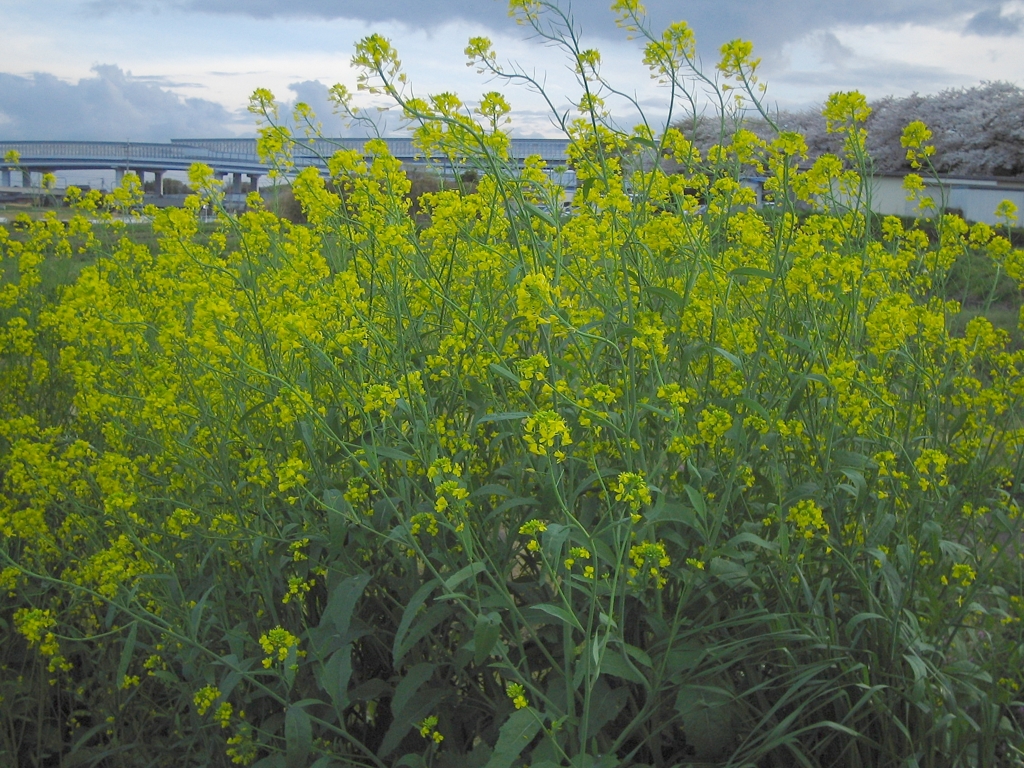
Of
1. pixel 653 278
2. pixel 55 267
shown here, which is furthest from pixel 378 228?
pixel 55 267

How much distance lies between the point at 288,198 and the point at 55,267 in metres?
5.42

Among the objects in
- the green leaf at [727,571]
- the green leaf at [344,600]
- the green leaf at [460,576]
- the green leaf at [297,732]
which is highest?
the green leaf at [460,576]

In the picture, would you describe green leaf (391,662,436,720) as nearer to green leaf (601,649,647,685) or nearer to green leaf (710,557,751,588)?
green leaf (601,649,647,685)

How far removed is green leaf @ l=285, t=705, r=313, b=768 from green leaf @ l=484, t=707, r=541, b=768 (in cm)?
48

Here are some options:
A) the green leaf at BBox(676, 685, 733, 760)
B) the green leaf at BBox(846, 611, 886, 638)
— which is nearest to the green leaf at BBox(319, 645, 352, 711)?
the green leaf at BBox(676, 685, 733, 760)

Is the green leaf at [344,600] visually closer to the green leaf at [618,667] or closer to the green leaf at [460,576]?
the green leaf at [460,576]

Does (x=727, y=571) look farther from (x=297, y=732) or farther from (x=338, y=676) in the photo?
(x=297, y=732)

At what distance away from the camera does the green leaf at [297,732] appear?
1955mm

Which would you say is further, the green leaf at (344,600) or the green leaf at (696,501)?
the green leaf at (344,600)

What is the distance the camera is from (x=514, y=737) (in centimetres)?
171

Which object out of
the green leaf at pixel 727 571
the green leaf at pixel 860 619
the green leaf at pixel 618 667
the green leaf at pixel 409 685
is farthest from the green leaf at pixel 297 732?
the green leaf at pixel 860 619

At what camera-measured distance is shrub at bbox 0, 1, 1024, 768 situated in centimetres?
192

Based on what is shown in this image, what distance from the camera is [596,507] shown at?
86.0 inches

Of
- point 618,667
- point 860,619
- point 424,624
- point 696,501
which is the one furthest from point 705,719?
point 424,624
